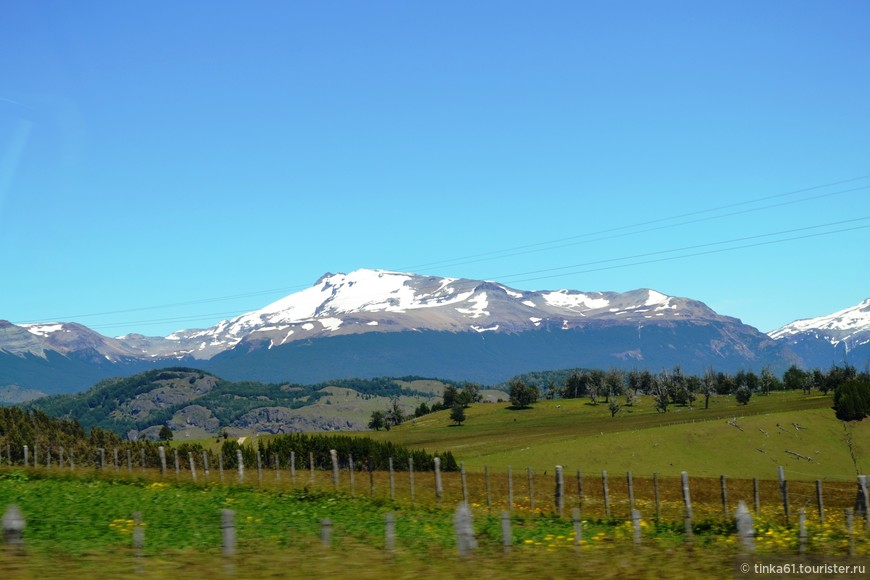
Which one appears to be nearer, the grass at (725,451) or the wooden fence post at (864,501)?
the wooden fence post at (864,501)

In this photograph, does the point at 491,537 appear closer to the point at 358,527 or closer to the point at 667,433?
the point at 358,527

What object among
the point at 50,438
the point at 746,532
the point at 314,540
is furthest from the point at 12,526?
the point at 50,438

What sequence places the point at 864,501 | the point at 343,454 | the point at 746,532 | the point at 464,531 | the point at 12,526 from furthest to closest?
the point at 343,454, the point at 864,501, the point at 746,532, the point at 464,531, the point at 12,526

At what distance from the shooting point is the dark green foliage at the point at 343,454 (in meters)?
117

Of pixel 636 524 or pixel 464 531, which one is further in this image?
pixel 636 524

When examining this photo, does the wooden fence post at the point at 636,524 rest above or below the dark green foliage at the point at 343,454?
above

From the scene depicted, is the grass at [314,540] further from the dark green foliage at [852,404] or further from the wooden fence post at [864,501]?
the dark green foliage at [852,404]

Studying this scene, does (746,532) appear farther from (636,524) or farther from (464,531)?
(464,531)

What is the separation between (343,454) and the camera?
388ft

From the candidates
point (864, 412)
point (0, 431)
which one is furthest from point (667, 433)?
point (0, 431)

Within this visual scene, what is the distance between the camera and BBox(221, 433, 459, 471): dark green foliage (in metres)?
117

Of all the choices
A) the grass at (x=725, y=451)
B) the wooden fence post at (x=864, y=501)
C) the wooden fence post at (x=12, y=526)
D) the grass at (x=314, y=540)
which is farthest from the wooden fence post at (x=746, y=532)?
the grass at (x=725, y=451)

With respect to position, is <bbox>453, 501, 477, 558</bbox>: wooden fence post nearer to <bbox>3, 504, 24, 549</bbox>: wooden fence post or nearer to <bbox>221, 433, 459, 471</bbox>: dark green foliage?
<bbox>3, 504, 24, 549</bbox>: wooden fence post

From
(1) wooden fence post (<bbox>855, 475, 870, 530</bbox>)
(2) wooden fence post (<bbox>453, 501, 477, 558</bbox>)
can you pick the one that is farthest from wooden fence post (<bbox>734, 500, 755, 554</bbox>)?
(1) wooden fence post (<bbox>855, 475, 870, 530</bbox>)
